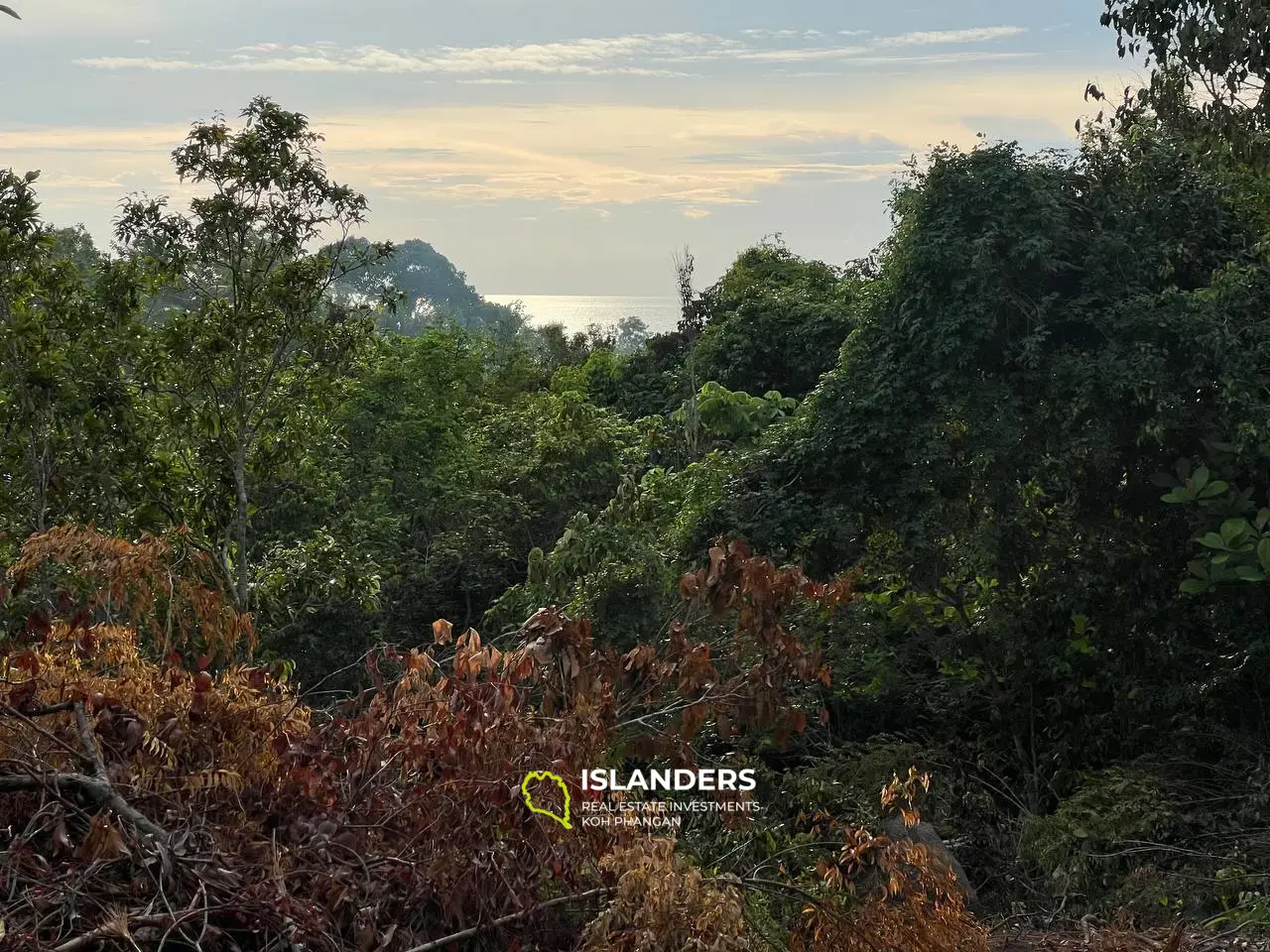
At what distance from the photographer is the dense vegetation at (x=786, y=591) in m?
3.77

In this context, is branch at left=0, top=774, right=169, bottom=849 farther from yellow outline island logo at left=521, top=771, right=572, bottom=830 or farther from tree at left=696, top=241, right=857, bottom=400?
tree at left=696, top=241, right=857, bottom=400

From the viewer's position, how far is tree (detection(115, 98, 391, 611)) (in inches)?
298

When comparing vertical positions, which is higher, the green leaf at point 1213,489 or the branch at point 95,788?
the branch at point 95,788

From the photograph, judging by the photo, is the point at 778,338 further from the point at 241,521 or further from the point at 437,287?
the point at 437,287

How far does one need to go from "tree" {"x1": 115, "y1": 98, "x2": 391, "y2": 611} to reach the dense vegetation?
27 millimetres

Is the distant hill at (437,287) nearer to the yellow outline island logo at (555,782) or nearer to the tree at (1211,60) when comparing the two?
the tree at (1211,60)

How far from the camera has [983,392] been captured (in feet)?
30.4

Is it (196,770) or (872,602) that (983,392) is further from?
(196,770)

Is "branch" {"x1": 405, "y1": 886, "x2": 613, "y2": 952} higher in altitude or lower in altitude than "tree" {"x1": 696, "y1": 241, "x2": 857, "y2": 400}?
lower

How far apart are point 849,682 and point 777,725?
591 cm

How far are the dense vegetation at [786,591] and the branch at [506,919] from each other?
27 mm

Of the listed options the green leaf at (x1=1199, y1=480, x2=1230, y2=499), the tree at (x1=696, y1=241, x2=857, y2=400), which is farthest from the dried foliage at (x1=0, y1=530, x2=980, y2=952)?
the tree at (x1=696, y1=241, x2=857, y2=400)

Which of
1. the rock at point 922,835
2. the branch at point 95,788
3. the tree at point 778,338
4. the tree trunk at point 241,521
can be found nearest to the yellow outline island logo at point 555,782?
the branch at point 95,788

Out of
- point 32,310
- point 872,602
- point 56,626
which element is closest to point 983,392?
point 872,602
